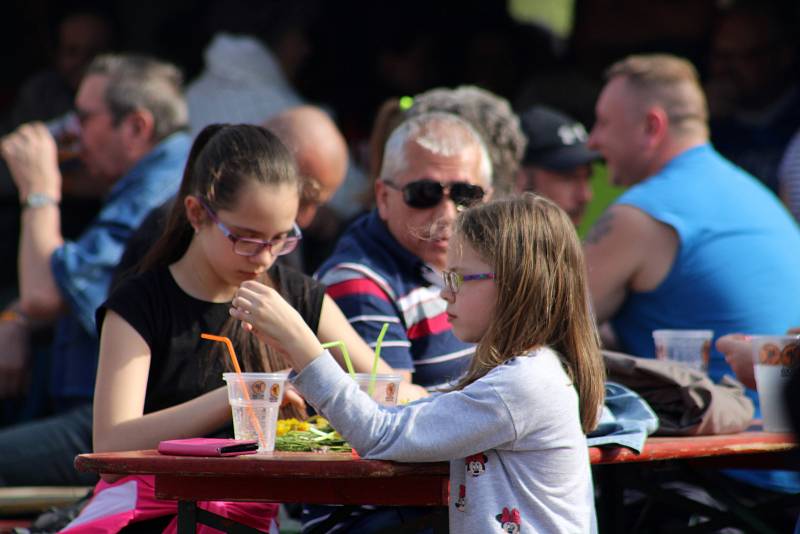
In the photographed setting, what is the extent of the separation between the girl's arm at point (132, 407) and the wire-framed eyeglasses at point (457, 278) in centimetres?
57

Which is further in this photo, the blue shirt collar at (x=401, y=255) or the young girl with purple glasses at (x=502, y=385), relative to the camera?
the blue shirt collar at (x=401, y=255)

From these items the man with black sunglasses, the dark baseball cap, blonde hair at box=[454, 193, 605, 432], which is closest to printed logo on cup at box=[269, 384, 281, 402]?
blonde hair at box=[454, 193, 605, 432]

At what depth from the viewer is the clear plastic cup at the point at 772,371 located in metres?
3.32

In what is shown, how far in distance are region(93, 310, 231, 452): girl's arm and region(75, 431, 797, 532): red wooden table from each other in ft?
0.61

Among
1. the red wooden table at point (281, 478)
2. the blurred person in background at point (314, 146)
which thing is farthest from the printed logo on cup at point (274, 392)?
the blurred person in background at point (314, 146)

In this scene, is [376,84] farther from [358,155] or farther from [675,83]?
[675,83]

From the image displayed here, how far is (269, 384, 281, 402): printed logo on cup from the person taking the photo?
8.61 ft

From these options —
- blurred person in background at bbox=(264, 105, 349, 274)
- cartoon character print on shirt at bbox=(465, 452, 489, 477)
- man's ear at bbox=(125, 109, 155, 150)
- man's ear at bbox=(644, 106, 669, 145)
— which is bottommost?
cartoon character print on shirt at bbox=(465, 452, 489, 477)

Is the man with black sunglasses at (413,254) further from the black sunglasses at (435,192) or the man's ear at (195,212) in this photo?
the man's ear at (195,212)

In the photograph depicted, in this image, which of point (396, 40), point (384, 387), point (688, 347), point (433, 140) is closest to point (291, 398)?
point (384, 387)

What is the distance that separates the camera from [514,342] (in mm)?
2707

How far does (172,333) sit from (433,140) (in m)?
1.04

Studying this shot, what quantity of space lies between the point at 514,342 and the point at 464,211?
1.11 feet

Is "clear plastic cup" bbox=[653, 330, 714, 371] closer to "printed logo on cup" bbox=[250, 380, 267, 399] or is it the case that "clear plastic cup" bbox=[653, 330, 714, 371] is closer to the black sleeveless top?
the black sleeveless top
